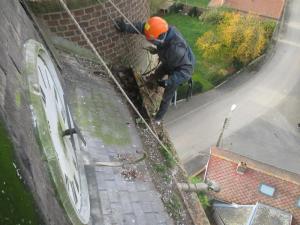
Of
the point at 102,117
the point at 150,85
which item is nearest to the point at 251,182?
the point at 150,85

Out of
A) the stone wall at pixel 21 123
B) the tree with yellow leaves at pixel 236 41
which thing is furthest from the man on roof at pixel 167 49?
the tree with yellow leaves at pixel 236 41

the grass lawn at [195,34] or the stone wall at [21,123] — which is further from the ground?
the stone wall at [21,123]

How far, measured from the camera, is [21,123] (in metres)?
3.15

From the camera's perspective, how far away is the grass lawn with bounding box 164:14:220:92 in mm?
27125

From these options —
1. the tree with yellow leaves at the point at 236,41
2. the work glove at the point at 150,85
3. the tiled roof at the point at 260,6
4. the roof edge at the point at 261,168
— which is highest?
the work glove at the point at 150,85

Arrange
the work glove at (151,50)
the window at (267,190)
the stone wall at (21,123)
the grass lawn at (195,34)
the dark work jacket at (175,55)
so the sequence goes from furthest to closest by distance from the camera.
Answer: the grass lawn at (195,34), the window at (267,190), the work glove at (151,50), the dark work jacket at (175,55), the stone wall at (21,123)

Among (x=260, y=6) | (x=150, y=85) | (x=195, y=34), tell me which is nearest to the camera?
(x=150, y=85)

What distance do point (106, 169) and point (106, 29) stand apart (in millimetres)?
2548

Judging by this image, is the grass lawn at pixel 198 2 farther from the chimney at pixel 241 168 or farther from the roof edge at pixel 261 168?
the chimney at pixel 241 168

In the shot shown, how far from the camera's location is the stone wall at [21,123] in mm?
2846

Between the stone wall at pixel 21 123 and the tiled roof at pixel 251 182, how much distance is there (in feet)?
50.1

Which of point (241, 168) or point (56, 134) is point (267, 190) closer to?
point (241, 168)

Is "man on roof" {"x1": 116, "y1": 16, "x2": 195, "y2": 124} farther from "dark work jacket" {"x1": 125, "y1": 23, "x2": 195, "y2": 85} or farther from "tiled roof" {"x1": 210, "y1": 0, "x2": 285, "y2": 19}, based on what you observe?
"tiled roof" {"x1": 210, "y1": 0, "x2": 285, "y2": 19}

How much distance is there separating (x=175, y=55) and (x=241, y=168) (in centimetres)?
1178
